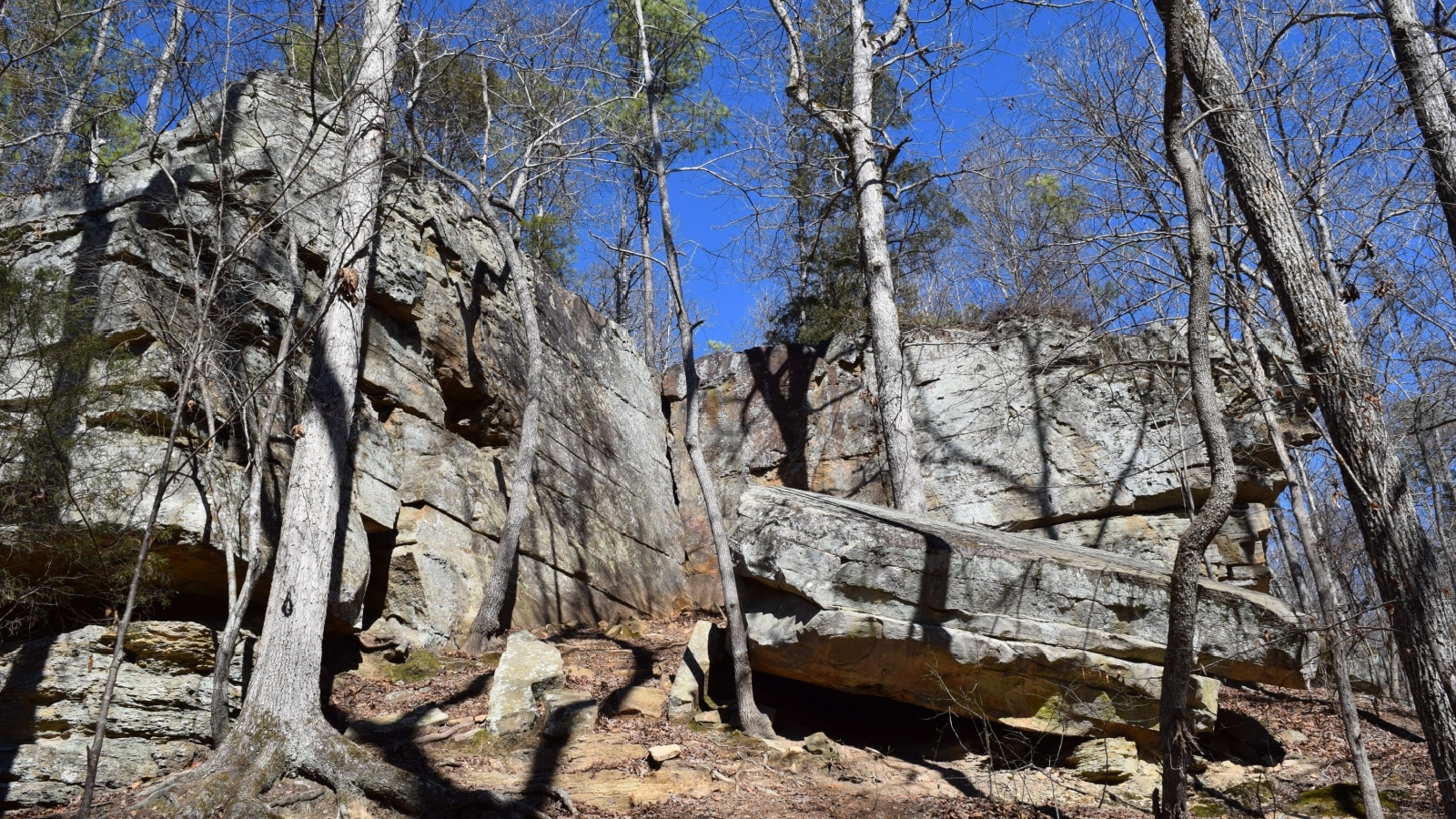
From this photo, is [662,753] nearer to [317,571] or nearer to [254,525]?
[317,571]

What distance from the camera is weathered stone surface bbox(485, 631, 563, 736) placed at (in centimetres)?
765

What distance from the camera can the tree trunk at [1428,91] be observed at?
704cm

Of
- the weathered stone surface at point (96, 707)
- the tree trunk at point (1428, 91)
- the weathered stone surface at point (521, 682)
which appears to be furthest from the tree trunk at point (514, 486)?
the tree trunk at point (1428, 91)

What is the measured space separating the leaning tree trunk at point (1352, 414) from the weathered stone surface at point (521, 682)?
620 centimetres

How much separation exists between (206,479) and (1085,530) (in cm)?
1028

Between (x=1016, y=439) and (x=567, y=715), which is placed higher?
(x=1016, y=439)

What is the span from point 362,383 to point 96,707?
4.37m

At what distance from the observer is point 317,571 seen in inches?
300

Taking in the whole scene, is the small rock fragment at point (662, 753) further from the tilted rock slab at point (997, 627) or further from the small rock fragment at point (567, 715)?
the tilted rock slab at point (997, 627)

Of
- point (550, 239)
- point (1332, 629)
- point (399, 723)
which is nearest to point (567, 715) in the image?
point (399, 723)

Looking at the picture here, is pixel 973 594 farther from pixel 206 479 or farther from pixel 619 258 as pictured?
pixel 619 258

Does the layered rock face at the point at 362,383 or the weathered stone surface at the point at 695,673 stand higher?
the layered rock face at the point at 362,383

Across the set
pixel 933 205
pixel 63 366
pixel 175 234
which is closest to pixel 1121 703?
pixel 63 366

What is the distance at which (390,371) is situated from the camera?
1055cm
